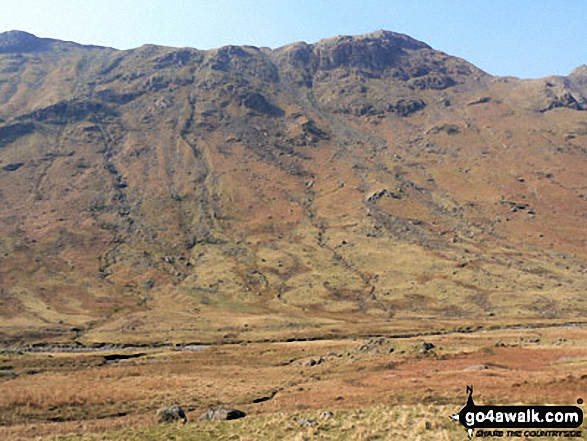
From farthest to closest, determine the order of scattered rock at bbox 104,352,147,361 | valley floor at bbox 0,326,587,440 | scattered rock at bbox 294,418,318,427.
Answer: scattered rock at bbox 104,352,147,361 → valley floor at bbox 0,326,587,440 → scattered rock at bbox 294,418,318,427

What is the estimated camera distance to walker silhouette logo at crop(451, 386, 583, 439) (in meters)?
23.4

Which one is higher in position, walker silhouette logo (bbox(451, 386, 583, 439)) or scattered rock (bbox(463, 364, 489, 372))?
walker silhouette logo (bbox(451, 386, 583, 439))

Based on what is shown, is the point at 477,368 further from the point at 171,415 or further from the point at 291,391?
the point at 171,415

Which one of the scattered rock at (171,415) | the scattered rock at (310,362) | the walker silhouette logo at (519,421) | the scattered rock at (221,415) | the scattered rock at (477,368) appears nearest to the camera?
the walker silhouette logo at (519,421)

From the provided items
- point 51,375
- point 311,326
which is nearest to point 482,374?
point 51,375

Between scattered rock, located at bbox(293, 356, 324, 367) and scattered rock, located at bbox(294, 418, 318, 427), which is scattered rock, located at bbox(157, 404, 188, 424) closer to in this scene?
scattered rock, located at bbox(294, 418, 318, 427)

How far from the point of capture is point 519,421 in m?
24.7

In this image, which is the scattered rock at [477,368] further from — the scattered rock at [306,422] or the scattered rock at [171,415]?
the scattered rock at [171,415]

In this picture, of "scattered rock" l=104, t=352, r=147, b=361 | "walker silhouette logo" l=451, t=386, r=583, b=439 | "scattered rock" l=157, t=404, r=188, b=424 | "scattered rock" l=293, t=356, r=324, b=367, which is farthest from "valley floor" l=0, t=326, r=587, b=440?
"scattered rock" l=104, t=352, r=147, b=361

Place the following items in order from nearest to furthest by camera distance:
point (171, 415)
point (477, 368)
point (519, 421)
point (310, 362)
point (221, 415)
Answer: point (519, 421) → point (221, 415) → point (171, 415) → point (477, 368) → point (310, 362)

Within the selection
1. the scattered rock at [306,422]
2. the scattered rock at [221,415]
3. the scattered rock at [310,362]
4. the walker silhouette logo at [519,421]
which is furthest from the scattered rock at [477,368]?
the scattered rock at [221,415]

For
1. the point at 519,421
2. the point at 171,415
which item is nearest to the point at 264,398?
the point at 171,415

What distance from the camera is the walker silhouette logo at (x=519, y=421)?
922 inches

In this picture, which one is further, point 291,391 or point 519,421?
point 291,391
